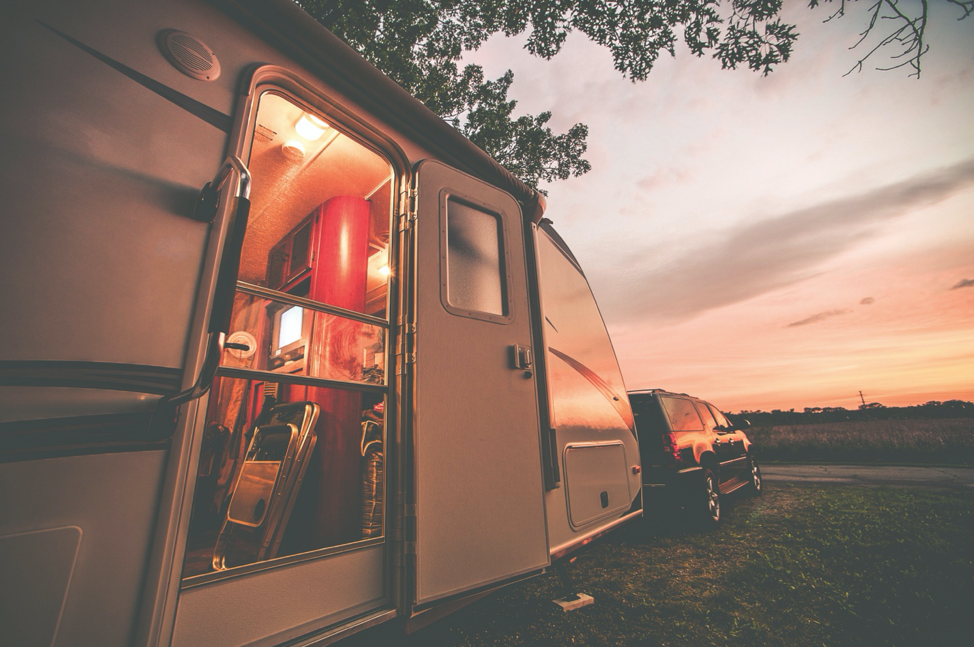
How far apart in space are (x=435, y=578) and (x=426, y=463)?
0.42m

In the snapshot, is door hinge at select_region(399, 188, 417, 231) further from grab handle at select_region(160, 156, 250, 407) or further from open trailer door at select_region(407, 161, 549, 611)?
grab handle at select_region(160, 156, 250, 407)

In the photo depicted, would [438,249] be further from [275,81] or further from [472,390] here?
[275,81]

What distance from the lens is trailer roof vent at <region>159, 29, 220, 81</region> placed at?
4.03ft

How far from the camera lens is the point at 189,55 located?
1.27m

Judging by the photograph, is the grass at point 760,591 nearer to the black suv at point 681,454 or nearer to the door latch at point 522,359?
the black suv at point 681,454

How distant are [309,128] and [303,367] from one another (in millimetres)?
A: 1519

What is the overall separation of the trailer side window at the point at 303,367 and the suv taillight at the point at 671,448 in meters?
3.51

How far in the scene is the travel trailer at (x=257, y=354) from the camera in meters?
0.91

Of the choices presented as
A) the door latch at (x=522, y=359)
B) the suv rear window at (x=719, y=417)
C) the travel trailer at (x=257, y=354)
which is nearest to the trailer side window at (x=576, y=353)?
the travel trailer at (x=257, y=354)

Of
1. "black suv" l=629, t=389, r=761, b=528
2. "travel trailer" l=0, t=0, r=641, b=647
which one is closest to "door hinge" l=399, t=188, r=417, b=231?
"travel trailer" l=0, t=0, r=641, b=647

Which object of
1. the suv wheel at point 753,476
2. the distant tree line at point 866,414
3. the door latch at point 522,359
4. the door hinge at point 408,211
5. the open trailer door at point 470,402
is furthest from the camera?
the distant tree line at point 866,414

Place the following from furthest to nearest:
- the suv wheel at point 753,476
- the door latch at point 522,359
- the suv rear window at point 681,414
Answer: the suv wheel at point 753,476
the suv rear window at point 681,414
the door latch at point 522,359

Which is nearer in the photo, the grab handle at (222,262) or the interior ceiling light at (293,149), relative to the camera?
the grab handle at (222,262)

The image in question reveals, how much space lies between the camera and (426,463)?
1.60 meters
